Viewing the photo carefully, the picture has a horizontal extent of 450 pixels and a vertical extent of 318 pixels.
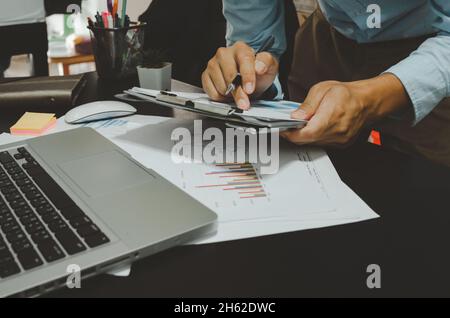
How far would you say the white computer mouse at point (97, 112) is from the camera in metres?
0.81

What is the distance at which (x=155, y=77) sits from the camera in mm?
968

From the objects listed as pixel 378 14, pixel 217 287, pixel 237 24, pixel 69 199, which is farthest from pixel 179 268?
pixel 237 24

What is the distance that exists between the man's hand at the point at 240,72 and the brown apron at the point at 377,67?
24cm

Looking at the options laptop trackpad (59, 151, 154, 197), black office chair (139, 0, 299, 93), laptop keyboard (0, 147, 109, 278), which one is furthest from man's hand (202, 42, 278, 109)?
black office chair (139, 0, 299, 93)

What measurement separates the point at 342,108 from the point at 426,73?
17 centimetres

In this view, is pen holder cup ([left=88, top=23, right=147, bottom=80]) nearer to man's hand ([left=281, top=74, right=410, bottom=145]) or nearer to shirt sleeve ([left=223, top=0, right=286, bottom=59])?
shirt sleeve ([left=223, top=0, right=286, bottom=59])

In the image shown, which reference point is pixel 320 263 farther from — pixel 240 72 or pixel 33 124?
pixel 33 124

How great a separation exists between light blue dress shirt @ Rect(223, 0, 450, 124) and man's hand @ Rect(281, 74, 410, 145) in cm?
3

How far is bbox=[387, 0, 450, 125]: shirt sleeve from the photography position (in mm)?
689

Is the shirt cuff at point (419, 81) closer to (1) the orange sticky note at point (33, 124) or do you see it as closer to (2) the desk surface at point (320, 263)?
(2) the desk surface at point (320, 263)

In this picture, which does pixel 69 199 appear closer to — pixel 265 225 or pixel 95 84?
pixel 265 225

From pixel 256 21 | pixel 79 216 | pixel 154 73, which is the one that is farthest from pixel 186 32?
pixel 79 216

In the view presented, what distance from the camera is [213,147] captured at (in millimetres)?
715
